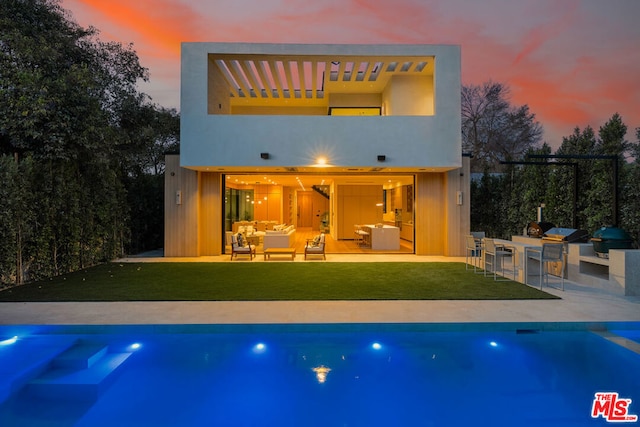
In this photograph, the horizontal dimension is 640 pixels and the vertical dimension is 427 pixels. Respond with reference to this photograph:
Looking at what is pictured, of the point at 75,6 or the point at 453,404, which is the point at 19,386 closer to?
the point at 453,404

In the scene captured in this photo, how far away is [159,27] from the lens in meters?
15.9

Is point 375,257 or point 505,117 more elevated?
point 505,117

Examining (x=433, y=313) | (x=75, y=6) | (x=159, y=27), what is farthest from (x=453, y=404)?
(x=75, y=6)

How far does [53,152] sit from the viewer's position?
8.91 m

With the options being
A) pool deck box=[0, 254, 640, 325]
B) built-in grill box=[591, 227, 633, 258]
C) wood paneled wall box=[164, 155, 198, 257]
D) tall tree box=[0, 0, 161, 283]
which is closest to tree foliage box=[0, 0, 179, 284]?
tall tree box=[0, 0, 161, 283]

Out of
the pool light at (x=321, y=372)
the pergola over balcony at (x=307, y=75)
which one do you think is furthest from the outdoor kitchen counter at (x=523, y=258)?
the pergola over balcony at (x=307, y=75)

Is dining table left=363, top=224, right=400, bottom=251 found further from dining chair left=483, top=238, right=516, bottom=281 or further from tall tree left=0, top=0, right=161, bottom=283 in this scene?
tall tree left=0, top=0, right=161, bottom=283

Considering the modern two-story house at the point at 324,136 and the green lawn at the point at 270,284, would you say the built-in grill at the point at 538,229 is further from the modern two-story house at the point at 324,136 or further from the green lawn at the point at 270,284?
the modern two-story house at the point at 324,136

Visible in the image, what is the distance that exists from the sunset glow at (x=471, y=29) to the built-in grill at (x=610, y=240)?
38.4 feet

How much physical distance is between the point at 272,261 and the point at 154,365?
7438mm

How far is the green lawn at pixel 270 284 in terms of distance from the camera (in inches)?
281

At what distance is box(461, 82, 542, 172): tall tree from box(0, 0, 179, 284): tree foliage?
68.6ft

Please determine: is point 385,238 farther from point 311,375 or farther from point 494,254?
point 311,375

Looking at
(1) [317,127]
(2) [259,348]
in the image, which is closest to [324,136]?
(1) [317,127]
